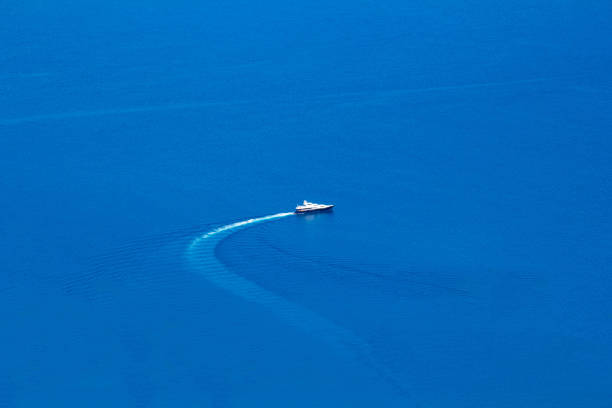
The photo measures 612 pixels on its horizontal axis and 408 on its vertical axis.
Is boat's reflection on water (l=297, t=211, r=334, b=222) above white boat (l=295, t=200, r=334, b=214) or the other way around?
the other way around

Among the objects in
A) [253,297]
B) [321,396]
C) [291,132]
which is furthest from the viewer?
[291,132]

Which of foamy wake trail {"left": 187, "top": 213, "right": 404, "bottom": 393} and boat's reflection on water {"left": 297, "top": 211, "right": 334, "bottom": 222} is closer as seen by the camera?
foamy wake trail {"left": 187, "top": 213, "right": 404, "bottom": 393}

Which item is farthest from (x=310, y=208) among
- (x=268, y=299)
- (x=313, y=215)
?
(x=268, y=299)

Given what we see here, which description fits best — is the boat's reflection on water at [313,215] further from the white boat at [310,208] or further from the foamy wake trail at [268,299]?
the foamy wake trail at [268,299]

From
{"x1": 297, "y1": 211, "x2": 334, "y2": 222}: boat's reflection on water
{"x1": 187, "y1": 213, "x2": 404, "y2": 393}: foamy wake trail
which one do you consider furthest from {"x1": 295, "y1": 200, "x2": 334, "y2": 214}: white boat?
{"x1": 187, "y1": 213, "x2": 404, "y2": 393}: foamy wake trail

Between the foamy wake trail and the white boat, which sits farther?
the white boat

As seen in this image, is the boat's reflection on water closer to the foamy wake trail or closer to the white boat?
the white boat

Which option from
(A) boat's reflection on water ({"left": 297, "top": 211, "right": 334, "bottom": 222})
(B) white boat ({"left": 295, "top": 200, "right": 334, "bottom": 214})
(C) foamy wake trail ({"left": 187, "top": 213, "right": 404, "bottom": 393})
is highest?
(B) white boat ({"left": 295, "top": 200, "right": 334, "bottom": 214})

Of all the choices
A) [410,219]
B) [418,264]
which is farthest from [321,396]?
[410,219]

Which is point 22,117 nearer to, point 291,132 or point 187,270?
point 291,132
